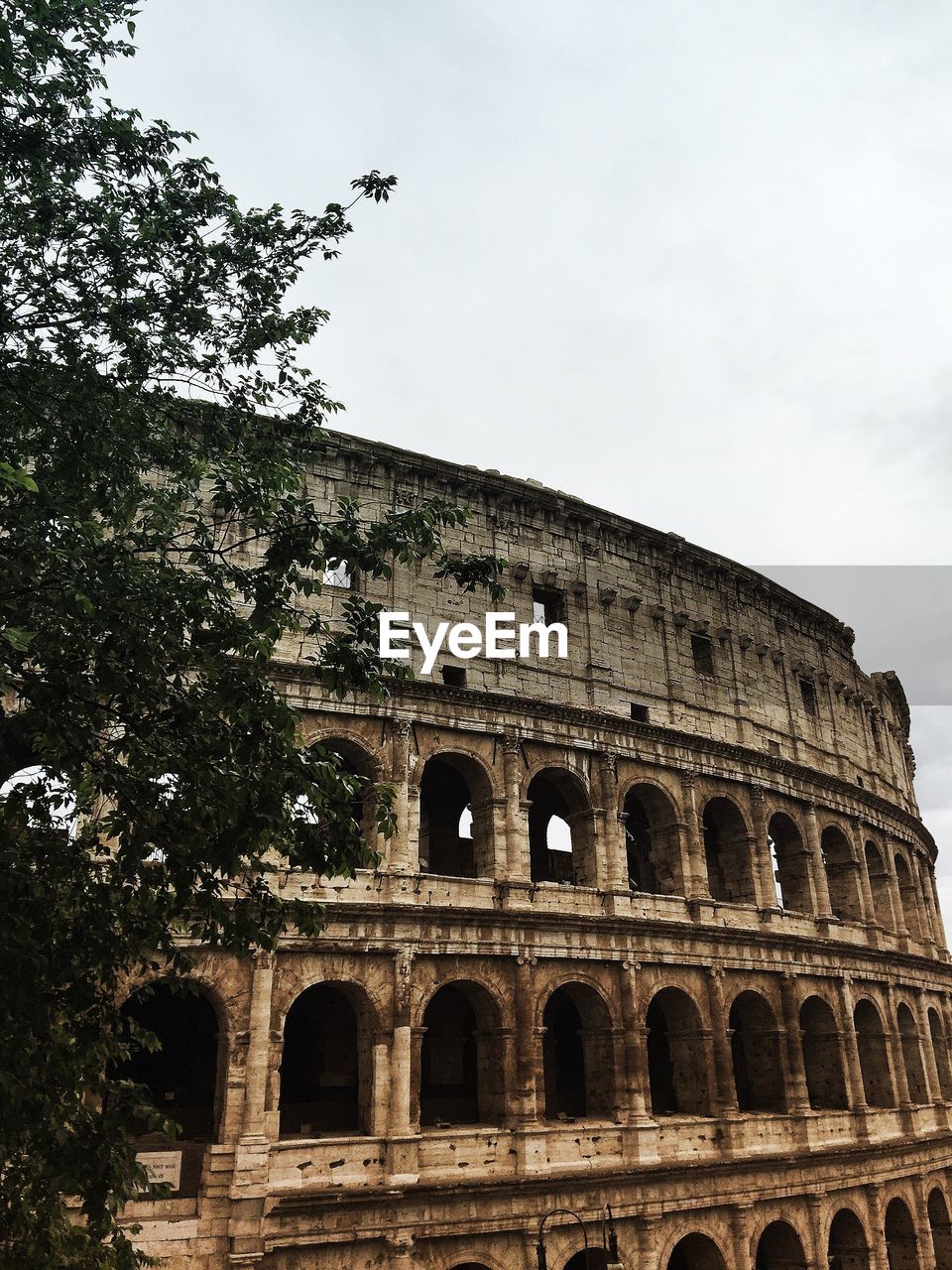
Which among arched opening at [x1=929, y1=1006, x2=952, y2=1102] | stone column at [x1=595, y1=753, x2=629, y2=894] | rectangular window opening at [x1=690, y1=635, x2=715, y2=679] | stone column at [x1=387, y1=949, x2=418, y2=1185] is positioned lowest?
stone column at [x1=387, y1=949, x2=418, y2=1185]

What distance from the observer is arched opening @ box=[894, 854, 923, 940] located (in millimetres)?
29906

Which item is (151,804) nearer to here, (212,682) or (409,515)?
(212,682)

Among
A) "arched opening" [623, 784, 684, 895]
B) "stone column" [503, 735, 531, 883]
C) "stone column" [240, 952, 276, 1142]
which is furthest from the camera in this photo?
"arched opening" [623, 784, 684, 895]

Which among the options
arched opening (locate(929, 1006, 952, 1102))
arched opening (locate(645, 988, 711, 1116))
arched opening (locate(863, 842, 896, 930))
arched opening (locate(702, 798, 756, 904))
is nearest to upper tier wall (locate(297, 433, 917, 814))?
arched opening (locate(702, 798, 756, 904))

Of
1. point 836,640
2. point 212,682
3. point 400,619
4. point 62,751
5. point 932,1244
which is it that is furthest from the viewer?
point 836,640

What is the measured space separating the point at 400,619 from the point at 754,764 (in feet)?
31.9

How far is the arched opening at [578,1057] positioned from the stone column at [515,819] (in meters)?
2.59

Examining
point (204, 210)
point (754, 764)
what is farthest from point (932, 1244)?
point (204, 210)

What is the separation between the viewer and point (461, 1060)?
20.8 metres

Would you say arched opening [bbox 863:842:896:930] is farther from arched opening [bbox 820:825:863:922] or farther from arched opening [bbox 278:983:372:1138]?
arched opening [bbox 278:983:372:1138]

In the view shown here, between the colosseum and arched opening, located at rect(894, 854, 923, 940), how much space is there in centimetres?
187

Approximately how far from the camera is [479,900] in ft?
62.1

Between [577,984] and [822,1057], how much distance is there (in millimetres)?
8147

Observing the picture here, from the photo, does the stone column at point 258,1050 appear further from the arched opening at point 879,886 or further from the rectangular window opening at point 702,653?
the arched opening at point 879,886
